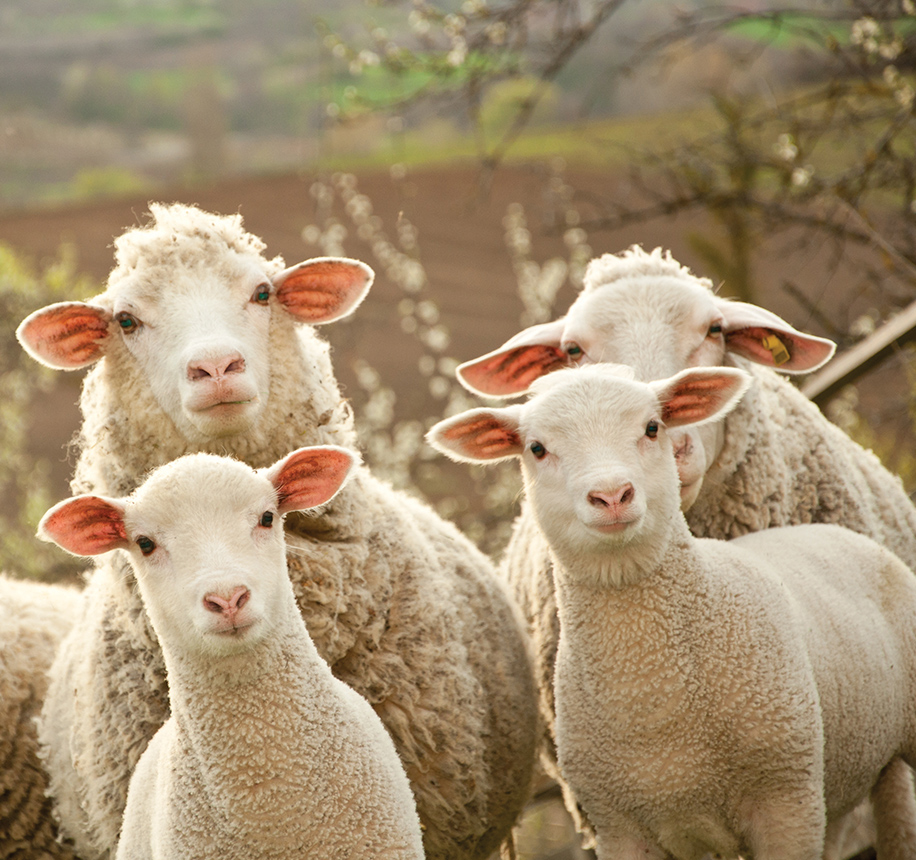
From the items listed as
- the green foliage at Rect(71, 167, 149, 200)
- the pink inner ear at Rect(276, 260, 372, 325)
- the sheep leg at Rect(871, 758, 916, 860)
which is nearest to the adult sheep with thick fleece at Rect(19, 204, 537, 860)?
the pink inner ear at Rect(276, 260, 372, 325)

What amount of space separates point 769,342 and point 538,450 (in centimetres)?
111

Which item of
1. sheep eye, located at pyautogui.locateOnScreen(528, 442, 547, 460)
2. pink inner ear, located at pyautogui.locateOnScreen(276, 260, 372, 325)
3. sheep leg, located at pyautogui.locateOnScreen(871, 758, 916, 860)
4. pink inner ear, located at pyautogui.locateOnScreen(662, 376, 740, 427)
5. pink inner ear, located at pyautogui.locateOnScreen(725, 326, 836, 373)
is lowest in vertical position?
sheep leg, located at pyautogui.locateOnScreen(871, 758, 916, 860)

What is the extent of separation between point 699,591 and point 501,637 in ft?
3.12

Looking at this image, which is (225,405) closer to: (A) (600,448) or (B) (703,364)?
(A) (600,448)

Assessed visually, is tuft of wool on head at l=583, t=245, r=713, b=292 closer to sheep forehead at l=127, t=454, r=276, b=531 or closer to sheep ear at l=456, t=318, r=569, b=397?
sheep ear at l=456, t=318, r=569, b=397

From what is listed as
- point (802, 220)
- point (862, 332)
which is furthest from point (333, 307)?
point (862, 332)

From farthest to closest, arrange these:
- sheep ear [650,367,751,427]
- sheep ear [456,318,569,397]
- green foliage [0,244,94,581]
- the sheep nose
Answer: green foliage [0,244,94,581] → sheep ear [456,318,569,397] → sheep ear [650,367,751,427] → the sheep nose

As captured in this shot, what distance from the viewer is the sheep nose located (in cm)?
227

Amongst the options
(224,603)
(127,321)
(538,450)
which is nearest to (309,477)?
(224,603)

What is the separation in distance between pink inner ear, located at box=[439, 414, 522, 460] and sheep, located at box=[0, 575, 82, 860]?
1534 mm

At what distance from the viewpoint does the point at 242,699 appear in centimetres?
221

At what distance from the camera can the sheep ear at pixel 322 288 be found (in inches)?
120

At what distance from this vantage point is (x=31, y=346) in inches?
115

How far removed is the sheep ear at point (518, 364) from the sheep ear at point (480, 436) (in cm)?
65
